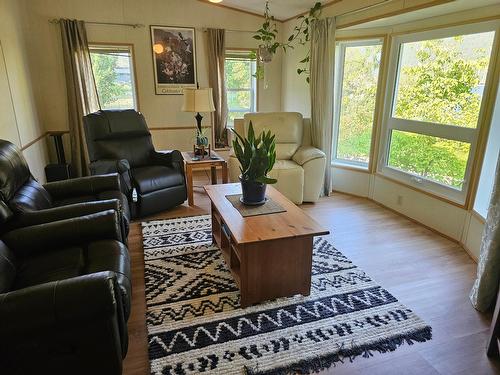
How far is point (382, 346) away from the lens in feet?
5.95

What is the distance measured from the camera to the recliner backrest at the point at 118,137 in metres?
3.53

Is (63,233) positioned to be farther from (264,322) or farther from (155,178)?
(155,178)

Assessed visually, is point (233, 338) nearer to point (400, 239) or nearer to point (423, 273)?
point (423, 273)

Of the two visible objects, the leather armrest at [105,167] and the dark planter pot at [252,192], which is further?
the leather armrest at [105,167]

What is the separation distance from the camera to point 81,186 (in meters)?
2.67

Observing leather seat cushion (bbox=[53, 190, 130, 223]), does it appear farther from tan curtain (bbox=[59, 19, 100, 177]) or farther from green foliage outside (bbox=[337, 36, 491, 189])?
green foliage outside (bbox=[337, 36, 491, 189])

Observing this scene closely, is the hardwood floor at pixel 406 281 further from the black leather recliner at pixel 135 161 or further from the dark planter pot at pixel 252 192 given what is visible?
the dark planter pot at pixel 252 192

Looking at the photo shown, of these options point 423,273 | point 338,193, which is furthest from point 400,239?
point 338,193

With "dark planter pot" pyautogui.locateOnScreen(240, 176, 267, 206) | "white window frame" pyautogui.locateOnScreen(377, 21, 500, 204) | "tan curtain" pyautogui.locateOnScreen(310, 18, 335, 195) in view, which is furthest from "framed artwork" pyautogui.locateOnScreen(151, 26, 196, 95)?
"dark planter pot" pyautogui.locateOnScreen(240, 176, 267, 206)

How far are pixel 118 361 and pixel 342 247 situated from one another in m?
2.01

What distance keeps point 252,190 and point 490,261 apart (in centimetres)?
155

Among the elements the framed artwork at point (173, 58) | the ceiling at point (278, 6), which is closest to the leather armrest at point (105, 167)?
the framed artwork at point (173, 58)

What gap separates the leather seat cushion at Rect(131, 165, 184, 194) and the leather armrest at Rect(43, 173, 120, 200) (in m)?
0.50

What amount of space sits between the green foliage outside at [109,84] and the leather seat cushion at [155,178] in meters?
1.71
